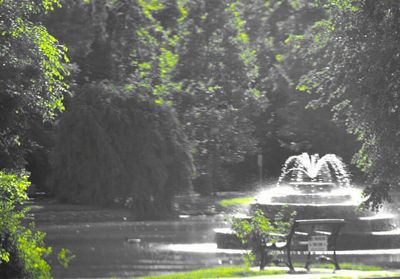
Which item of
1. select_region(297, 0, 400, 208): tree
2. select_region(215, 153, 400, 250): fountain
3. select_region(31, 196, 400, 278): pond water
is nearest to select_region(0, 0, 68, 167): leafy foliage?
select_region(31, 196, 400, 278): pond water

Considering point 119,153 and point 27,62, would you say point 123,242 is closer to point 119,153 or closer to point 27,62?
point 27,62

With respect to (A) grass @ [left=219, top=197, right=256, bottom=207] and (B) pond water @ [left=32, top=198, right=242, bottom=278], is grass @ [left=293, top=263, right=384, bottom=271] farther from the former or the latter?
(A) grass @ [left=219, top=197, right=256, bottom=207]

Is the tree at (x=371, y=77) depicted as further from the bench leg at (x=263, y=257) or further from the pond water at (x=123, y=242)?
the bench leg at (x=263, y=257)

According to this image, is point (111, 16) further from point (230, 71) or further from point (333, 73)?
point (333, 73)

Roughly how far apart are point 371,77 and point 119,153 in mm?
21279

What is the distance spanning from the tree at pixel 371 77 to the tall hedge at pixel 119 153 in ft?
55.8

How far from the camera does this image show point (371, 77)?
2184cm


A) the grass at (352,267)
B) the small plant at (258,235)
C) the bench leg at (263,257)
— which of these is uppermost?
the small plant at (258,235)

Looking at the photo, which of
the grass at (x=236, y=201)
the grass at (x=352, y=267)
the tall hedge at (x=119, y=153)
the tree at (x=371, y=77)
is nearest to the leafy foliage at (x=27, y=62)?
the grass at (x=352, y=267)

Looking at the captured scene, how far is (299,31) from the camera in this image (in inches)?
2462

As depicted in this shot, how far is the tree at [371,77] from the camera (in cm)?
2145

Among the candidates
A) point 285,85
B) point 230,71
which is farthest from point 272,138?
point 230,71

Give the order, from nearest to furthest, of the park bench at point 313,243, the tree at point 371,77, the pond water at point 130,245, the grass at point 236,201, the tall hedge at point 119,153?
1. the park bench at point 313,243
2. the pond water at point 130,245
3. the tree at point 371,77
4. the tall hedge at point 119,153
5. the grass at point 236,201

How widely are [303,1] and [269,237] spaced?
43.6 metres
